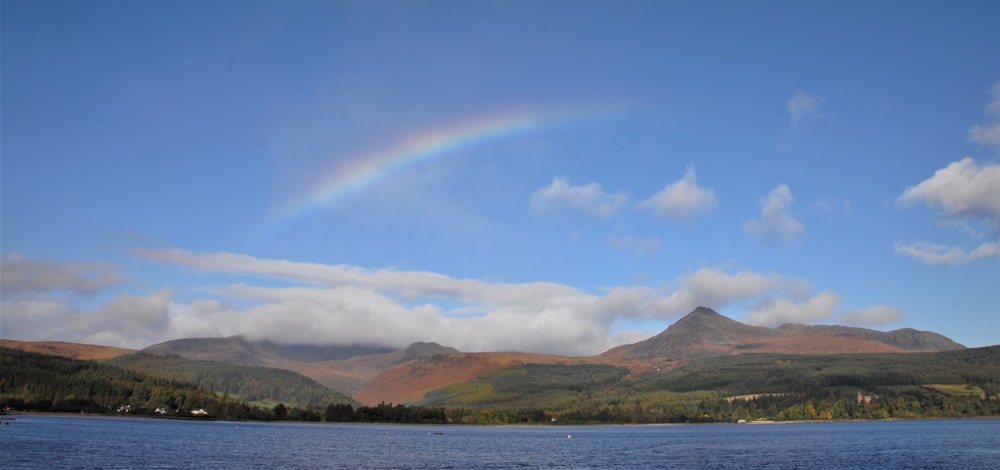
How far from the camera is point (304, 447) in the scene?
16862 centimetres

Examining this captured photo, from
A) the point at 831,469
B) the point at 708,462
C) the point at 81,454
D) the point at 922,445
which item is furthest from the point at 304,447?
the point at 922,445

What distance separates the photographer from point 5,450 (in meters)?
123

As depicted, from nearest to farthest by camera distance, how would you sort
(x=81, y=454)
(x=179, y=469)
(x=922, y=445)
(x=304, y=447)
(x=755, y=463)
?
(x=179, y=469) < (x=81, y=454) < (x=755, y=463) < (x=304, y=447) < (x=922, y=445)

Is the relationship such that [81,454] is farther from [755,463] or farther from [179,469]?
[755,463]

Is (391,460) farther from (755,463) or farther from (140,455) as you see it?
(755,463)

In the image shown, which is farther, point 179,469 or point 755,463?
point 755,463

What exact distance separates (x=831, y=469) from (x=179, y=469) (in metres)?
101

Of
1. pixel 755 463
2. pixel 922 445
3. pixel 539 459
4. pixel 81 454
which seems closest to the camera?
pixel 81 454

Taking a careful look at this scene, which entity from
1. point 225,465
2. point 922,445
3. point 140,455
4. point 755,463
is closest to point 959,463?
point 755,463

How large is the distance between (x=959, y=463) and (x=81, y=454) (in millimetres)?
149590

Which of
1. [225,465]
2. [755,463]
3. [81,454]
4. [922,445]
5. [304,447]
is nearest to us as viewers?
[225,465]

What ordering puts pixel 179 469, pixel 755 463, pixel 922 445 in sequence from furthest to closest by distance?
pixel 922 445
pixel 755 463
pixel 179 469

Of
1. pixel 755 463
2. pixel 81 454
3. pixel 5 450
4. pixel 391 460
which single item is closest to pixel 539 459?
pixel 391 460

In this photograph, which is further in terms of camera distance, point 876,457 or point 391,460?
point 876,457
